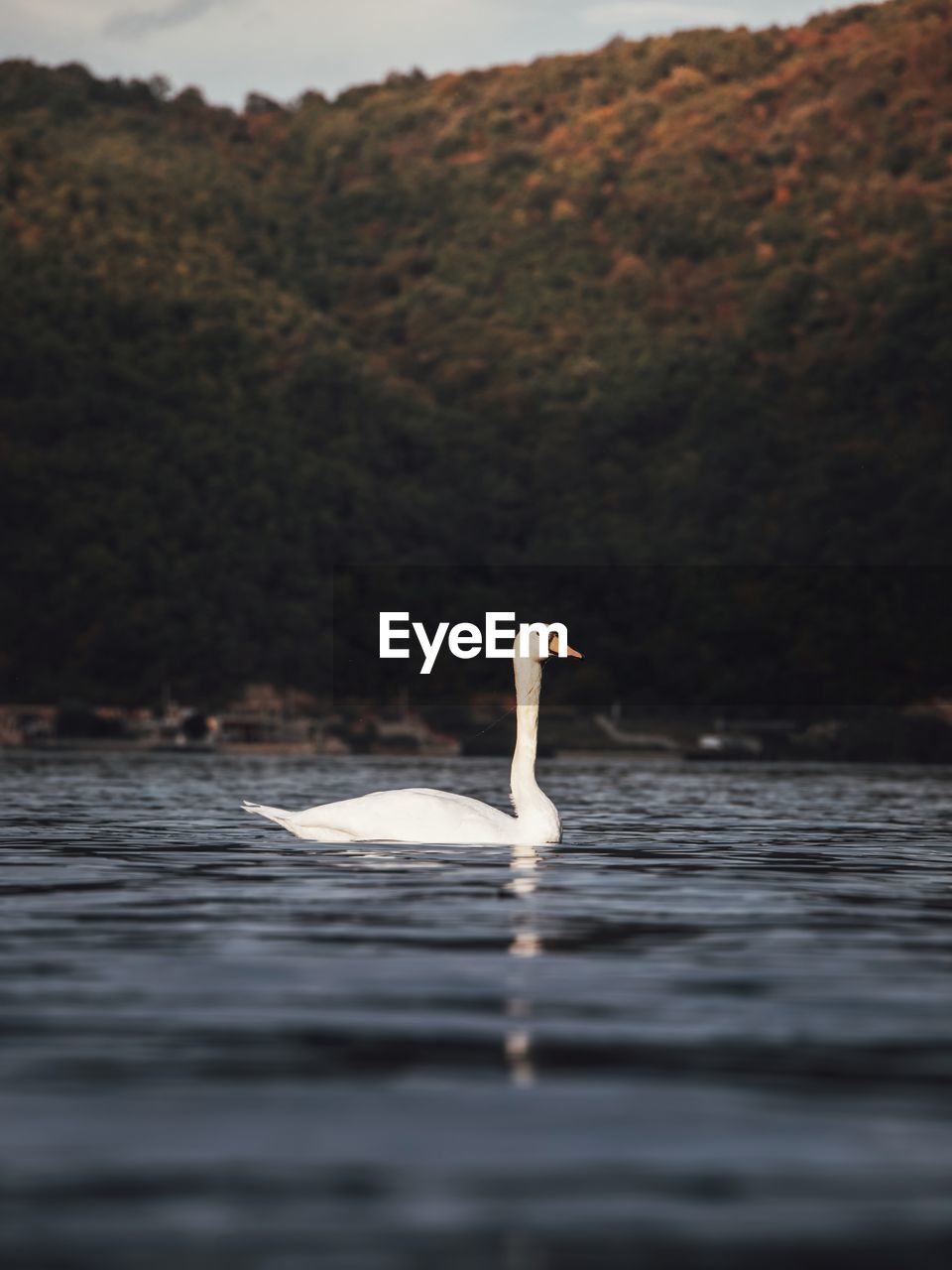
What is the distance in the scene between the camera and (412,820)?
29.5 meters

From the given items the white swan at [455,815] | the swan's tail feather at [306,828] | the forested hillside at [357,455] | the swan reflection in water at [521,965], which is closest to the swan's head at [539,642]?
the white swan at [455,815]

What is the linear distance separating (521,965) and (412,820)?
1168cm

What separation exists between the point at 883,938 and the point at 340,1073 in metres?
8.57

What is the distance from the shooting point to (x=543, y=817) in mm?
28781

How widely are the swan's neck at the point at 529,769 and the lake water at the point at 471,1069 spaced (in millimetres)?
1144

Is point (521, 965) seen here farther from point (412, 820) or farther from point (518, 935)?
point (412, 820)

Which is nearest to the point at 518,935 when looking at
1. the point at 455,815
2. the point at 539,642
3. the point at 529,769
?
the point at 455,815

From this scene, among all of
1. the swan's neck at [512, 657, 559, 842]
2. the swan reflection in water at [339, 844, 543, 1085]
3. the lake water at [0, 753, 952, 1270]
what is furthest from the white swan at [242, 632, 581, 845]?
the lake water at [0, 753, 952, 1270]

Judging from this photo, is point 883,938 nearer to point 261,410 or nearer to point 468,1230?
point 468,1230

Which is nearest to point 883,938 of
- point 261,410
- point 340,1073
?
point 340,1073

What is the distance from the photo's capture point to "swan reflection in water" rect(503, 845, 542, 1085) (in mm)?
13344

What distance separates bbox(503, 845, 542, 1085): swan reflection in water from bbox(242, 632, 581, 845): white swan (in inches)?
17.6

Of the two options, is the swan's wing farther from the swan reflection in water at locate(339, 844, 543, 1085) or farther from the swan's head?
the swan's head

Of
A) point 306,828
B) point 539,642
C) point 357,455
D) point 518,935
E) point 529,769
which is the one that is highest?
point 357,455
